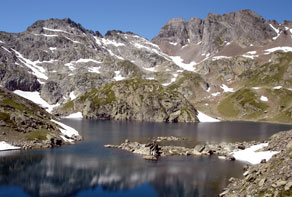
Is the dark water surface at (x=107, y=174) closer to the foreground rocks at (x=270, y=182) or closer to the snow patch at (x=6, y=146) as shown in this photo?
the snow patch at (x=6, y=146)

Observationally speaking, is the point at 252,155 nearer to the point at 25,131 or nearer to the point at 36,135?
the point at 36,135

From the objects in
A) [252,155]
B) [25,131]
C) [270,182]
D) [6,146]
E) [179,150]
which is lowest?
[6,146]

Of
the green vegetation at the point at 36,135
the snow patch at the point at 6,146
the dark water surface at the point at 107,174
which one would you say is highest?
the green vegetation at the point at 36,135

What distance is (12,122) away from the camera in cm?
11300

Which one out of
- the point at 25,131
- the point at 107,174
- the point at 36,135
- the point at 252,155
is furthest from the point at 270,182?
the point at 25,131

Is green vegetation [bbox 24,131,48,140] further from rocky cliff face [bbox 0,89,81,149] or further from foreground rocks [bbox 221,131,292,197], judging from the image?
foreground rocks [bbox 221,131,292,197]

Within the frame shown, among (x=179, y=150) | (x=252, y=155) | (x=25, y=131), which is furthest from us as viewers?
(x=25, y=131)

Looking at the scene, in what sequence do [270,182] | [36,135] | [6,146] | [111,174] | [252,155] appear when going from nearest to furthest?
1. [270,182]
2. [111,174]
3. [252,155]
4. [6,146]
5. [36,135]

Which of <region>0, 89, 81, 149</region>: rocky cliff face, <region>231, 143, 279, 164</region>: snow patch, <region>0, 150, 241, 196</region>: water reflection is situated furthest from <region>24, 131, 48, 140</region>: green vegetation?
<region>231, 143, 279, 164</region>: snow patch

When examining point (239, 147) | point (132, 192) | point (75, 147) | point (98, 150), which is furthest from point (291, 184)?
point (75, 147)

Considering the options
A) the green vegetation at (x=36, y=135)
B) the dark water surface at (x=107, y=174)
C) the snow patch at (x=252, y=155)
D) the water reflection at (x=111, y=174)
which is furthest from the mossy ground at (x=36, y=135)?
the snow patch at (x=252, y=155)

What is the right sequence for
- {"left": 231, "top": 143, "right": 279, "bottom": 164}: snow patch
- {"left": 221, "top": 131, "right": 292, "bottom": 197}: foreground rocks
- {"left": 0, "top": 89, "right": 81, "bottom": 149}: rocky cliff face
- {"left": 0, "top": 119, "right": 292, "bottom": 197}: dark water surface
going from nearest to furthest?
1. {"left": 221, "top": 131, "right": 292, "bottom": 197}: foreground rocks
2. {"left": 0, "top": 119, "right": 292, "bottom": 197}: dark water surface
3. {"left": 231, "top": 143, "right": 279, "bottom": 164}: snow patch
4. {"left": 0, "top": 89, "right": 81, "bottom": 149}: rocky cliff face

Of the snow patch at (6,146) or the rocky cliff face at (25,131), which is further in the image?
the rocky cliff face at (25,131)

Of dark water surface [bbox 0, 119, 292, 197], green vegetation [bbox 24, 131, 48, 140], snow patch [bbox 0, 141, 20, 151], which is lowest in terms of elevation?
dark water surface [bbox 0, 119, 292, 197]
